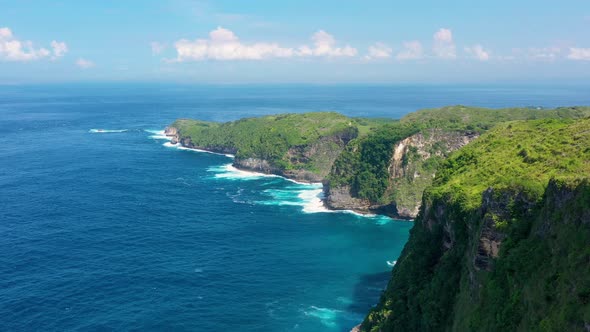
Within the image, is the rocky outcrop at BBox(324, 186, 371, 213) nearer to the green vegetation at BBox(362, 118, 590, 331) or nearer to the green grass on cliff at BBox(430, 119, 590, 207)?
the green grass on cliff at BBox(430, 119, 590, 207)

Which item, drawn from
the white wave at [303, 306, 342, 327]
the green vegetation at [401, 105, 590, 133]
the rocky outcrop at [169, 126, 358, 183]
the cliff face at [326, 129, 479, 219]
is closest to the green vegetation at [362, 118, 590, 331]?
the white wave at [303, 306, 342, 327]

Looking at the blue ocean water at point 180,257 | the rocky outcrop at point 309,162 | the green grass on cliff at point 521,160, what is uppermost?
the green grass on cliff at point 521,160

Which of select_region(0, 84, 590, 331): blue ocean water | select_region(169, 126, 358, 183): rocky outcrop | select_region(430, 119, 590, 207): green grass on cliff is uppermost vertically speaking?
select_region(430, 119, 590, 207): green grass on cliff

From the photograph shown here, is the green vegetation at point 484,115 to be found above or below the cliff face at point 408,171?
above

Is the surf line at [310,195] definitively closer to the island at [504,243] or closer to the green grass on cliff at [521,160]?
the island at [504,243]

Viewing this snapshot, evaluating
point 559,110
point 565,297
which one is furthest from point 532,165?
point 559,110

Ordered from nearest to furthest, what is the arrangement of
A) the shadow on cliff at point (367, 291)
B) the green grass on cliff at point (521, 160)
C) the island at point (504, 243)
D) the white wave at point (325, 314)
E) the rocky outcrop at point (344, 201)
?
the island at point (504, 243), the green grass on cliff at point (521, 160), the white wave at point (325, 314), the shadow on cliff at point (367, 291), the rocky outcrop at point (344, 201)

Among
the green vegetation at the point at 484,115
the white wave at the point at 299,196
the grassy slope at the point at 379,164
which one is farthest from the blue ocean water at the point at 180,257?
the green vegetation at the point at 484,115
